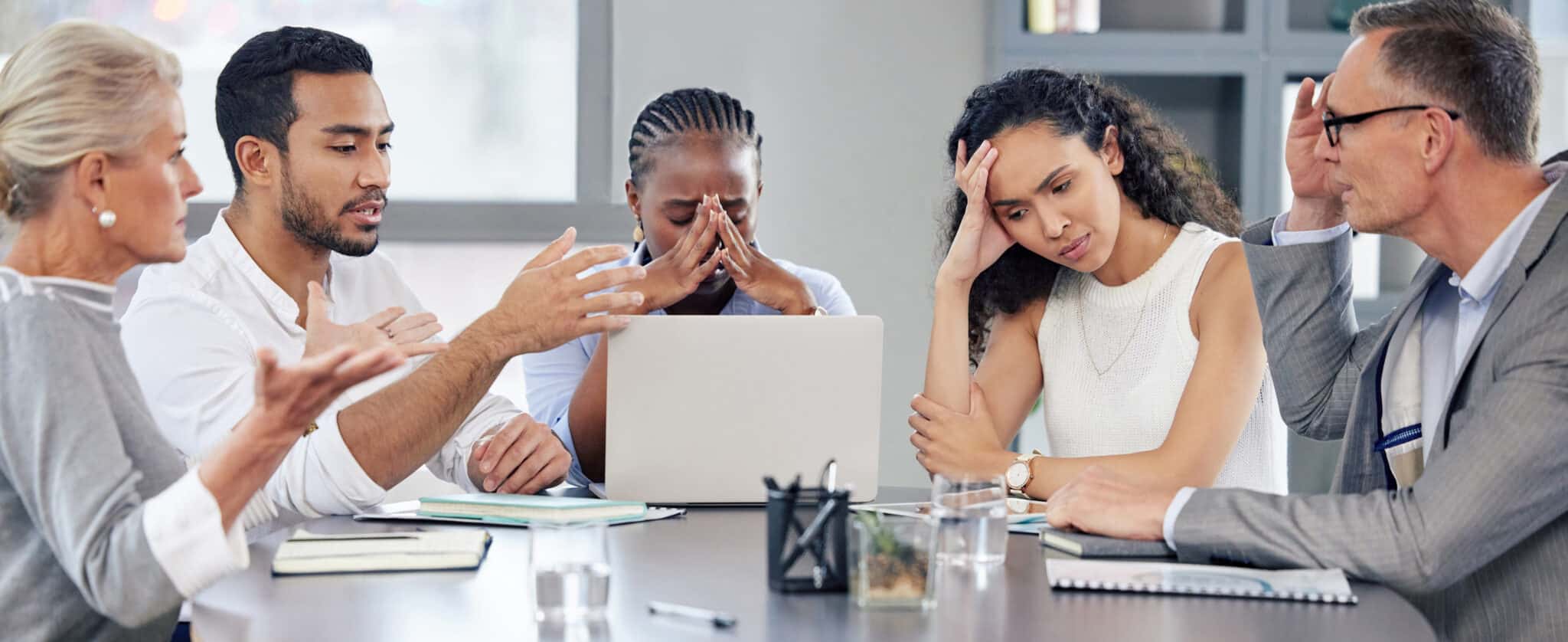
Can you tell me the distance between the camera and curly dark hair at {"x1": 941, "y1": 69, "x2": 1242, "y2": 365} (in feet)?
6.95

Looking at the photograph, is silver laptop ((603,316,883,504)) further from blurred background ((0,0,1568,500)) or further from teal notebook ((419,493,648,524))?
blurred background ((0,0,1568,500))

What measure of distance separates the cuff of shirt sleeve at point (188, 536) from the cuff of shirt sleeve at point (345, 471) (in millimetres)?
574

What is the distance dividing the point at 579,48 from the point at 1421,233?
2.37m

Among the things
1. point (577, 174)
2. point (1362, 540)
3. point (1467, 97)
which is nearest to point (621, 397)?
point (1362, 540)

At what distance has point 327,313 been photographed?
193 cm

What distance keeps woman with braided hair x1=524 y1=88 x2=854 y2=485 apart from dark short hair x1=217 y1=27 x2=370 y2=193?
1.89 feet

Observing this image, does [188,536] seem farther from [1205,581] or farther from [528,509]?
[1205,581]

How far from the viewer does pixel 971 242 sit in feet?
7.09

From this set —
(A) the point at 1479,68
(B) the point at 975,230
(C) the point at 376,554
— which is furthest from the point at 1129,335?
(C) the point at 376,554

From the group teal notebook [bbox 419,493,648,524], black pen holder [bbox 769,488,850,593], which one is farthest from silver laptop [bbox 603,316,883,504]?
black pen holder [bbox 769,488,850,593]

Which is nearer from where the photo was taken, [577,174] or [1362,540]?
[1362,540]

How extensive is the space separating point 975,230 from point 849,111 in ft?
4.60

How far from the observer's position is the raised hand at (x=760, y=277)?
2307mm

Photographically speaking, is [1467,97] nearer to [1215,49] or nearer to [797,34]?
[1215,49]
